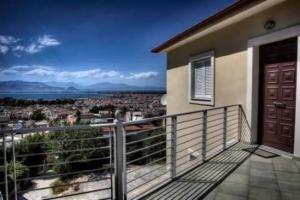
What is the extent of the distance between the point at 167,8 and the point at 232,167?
22.4 metres

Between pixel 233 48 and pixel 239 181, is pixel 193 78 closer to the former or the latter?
pixel 233 48

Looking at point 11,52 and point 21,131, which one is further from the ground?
point 11,52

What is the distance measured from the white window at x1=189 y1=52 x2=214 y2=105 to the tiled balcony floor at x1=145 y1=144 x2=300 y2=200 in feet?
10.2

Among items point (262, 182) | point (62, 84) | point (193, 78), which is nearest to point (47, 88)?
point (62, 84)

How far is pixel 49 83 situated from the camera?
86.1m

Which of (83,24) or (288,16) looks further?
(83,24)

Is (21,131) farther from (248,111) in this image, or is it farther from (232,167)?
(248,111)

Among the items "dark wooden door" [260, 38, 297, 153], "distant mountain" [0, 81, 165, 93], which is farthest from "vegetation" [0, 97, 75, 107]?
"dark wooden door" [260, 38, 297, 153]

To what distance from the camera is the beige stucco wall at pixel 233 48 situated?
4562 millimetres

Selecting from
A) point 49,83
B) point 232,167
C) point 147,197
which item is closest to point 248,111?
point 232,167

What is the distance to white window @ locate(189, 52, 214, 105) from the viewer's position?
7188 mm

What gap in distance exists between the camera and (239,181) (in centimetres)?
343

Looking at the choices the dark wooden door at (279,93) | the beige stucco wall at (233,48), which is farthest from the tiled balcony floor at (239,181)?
the beige stucco wall at (233,48)

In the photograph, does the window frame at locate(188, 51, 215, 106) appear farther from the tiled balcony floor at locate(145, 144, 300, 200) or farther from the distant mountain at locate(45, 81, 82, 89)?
the distant mountain at locate(45, 81, 82, 89)
